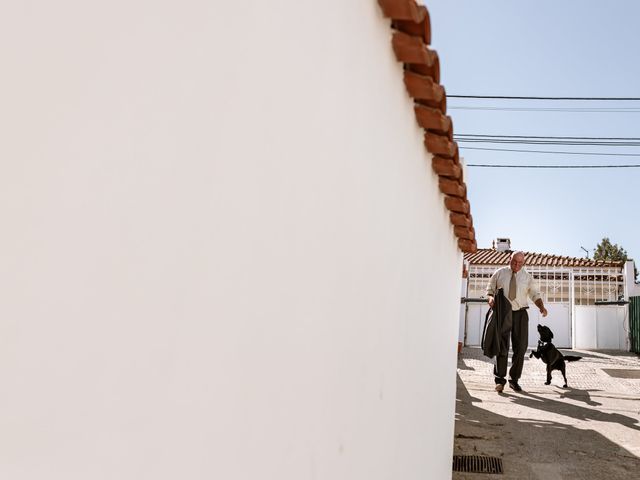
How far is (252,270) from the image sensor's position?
3.16 feet

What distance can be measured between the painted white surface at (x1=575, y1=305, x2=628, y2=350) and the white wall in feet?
63.3

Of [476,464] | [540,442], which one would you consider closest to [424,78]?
[476,464]

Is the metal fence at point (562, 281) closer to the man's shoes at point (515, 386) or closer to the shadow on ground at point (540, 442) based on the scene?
the man's shoes at point (515, 386)

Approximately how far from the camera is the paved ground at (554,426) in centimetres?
504

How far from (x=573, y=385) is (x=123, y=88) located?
993 cm

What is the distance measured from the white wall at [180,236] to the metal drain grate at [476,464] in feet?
12.3

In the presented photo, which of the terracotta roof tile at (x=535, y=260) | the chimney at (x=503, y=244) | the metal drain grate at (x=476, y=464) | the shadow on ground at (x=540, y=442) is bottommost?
the metal drain grate at (x=476, y=464)

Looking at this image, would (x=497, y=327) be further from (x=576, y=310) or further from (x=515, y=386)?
(x=576, y=310)

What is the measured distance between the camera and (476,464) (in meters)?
5.17

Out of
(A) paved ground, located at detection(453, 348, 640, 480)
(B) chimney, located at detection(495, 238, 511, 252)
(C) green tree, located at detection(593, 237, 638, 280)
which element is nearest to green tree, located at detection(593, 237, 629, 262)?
(C) green tree, located at detection(593, 237, 638, 280)

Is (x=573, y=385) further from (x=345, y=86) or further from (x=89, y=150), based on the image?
(x=89, y=150)

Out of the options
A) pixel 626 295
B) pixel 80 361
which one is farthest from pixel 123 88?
pixel 626 295

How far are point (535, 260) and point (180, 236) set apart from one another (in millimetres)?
27310

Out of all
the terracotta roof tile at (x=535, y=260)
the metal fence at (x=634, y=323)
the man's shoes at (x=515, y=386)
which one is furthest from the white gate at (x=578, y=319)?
the man's shoes at (x=515, y=386)
